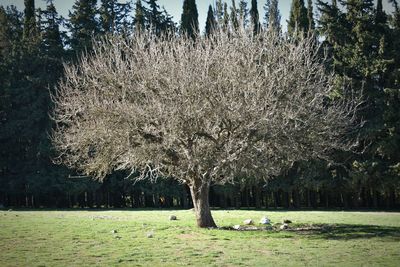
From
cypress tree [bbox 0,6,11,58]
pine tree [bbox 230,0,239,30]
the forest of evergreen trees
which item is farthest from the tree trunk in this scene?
cypress tree [bbox 0,6,11,58]

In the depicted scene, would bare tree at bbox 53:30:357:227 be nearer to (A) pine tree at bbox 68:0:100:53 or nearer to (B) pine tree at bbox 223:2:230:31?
(B) pine tree at bbox 223:2:230:31

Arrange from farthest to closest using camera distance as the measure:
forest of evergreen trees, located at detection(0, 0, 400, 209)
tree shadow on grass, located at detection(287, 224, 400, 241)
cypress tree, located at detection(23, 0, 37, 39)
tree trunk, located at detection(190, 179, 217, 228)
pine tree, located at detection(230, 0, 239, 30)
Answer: cypress tree, located at detection(23, 0, 37, 39) → forest of evergreen trees, located at detection(0, 0, 400, 209) → pine tree, located at detection(230, 0, 239, 30) → tree trunk, located at detection(190, 179, 217, 228) → tree shadow on grass, located at detection(287, 224, 400, 241)

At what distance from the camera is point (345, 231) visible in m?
20.9

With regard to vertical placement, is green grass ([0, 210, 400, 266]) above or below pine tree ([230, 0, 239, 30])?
below

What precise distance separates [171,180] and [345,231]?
105ft

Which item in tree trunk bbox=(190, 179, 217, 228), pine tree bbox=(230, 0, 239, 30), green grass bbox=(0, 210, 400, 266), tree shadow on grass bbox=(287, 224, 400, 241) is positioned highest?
pine tree bbox=(230, 0, 239, 30)

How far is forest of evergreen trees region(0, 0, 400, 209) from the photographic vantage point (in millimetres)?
40594

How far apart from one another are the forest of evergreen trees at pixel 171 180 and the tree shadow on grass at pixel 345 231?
17136 millimetres

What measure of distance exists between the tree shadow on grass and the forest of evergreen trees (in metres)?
17.1

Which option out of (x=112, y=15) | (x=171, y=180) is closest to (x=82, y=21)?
(x=112, y=15)

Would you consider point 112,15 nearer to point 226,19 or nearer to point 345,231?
point 226,19

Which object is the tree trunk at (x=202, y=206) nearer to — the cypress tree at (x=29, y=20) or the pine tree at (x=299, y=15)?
the pine tree at (x=299, y=15)

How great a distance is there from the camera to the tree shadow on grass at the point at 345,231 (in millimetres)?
18797

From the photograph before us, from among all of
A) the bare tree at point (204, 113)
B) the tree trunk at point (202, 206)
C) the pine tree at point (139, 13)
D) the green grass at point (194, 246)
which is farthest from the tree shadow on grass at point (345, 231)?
the pine tree at point (139, 13)
